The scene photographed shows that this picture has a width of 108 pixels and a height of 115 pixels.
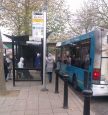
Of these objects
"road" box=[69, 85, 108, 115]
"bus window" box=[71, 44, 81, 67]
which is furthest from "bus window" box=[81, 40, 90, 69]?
"road" box=[69, 85, 108, 115]

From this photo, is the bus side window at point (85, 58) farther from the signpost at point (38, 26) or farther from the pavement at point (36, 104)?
the signpost at point (38, 26)

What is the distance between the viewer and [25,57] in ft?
63.5

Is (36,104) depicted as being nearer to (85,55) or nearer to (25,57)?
(85,55)

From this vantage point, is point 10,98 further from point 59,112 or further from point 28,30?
point 28,30

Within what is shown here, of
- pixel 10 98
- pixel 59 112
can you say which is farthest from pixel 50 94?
pixel 59 112

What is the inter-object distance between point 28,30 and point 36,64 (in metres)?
9.66

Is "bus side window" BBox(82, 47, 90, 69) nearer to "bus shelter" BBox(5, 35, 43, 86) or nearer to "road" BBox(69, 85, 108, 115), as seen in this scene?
"road" BBox(69, 85, 108, 115)

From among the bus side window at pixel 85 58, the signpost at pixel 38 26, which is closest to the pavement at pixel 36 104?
the bus side window at pixel 85 58

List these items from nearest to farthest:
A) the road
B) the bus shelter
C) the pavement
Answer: the pavement < the road < the bus shelter

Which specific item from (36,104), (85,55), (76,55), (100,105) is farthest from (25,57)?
(36,104)

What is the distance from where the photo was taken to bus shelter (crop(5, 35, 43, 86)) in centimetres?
1728

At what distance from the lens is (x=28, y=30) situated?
27688 millimetres

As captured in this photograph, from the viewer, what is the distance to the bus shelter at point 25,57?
1728cm

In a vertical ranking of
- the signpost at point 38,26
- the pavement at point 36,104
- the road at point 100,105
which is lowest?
the road at point 100,105
